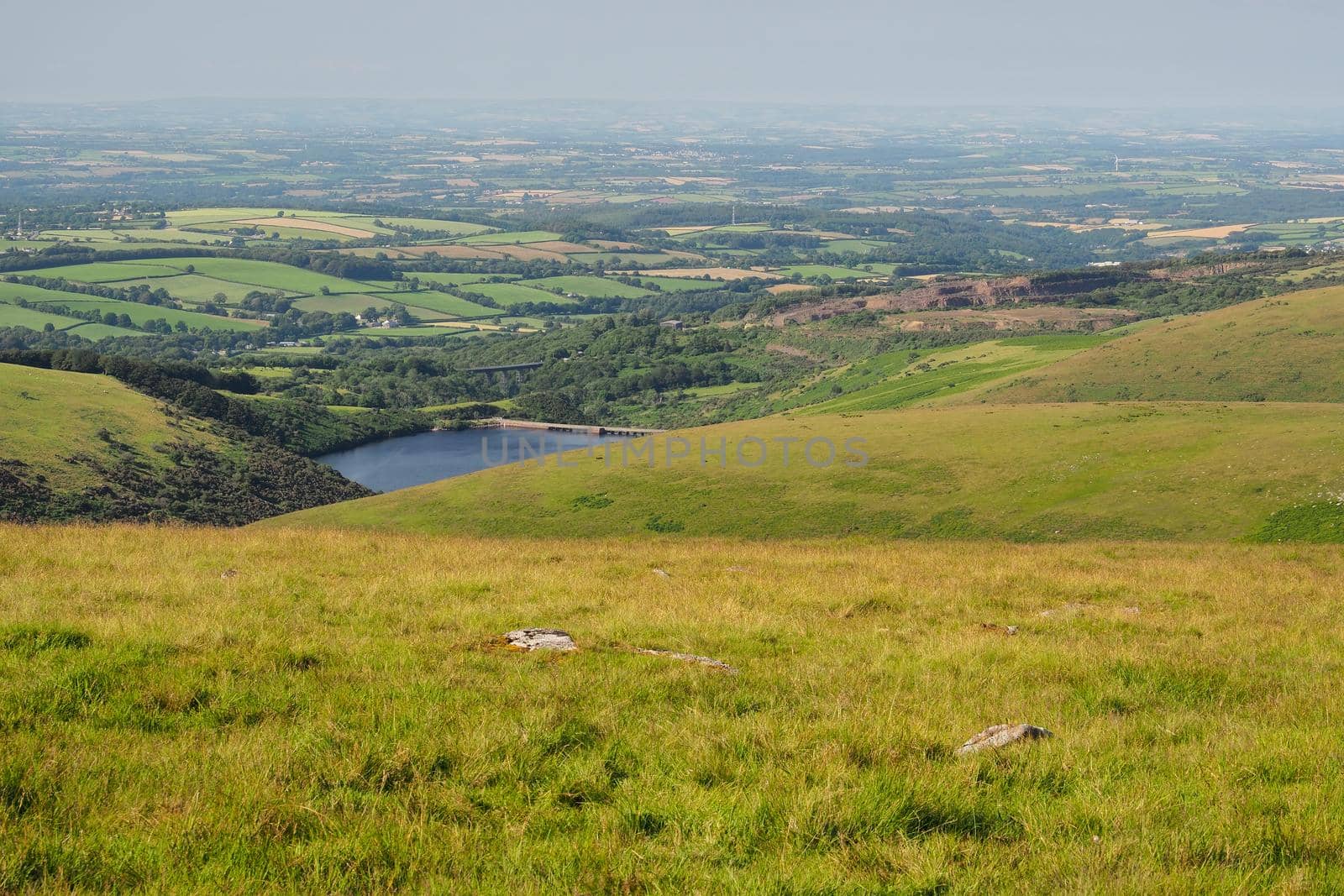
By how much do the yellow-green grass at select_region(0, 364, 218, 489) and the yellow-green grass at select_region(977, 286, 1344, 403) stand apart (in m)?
61.7

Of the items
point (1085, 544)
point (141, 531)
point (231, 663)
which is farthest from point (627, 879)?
point (1085, 544)

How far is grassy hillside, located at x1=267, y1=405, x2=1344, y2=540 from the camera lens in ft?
135

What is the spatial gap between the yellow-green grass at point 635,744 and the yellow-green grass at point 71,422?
54.5 m

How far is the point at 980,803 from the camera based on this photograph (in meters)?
7.70

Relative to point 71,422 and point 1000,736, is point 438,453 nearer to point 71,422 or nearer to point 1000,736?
point 71,422

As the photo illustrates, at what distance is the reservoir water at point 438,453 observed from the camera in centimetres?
10256

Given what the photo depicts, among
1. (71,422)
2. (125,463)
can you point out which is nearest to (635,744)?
(125,463)

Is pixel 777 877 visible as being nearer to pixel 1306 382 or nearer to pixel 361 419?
pixel 1306 382

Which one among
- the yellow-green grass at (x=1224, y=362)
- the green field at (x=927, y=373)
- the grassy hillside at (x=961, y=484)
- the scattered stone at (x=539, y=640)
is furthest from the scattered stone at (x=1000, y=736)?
the green field at (x=927, y=373)

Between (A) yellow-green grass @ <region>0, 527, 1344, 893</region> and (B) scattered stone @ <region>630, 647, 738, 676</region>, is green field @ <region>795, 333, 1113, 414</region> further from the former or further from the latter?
(B) scattered stone @ <region>630, 647, 738, 676</region>

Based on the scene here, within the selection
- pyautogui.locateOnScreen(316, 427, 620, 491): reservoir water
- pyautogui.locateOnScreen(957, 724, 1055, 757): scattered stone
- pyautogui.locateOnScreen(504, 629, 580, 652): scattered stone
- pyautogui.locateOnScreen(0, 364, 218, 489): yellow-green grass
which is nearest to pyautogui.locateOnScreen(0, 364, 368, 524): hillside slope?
pyautogui.locateOnScreen(0, 364, 218, 489): yellow-green grass

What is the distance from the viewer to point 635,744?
866 cm

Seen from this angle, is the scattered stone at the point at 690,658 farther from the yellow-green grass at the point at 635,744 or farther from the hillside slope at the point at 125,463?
the hillside slope at the point at 125,463

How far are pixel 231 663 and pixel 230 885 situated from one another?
14.5ft
